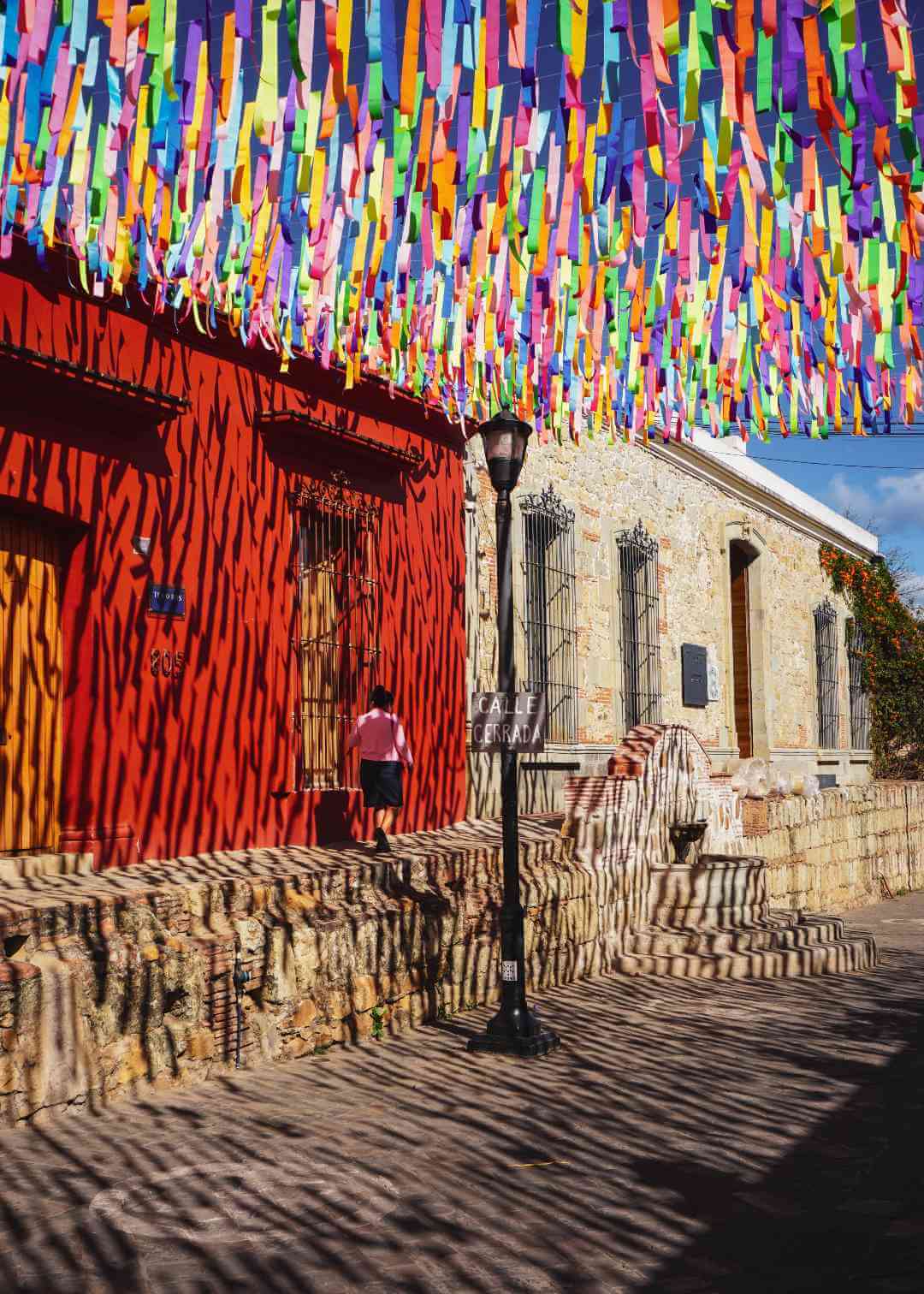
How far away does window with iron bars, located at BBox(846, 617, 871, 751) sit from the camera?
841 inches

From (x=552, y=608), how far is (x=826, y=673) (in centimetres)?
942

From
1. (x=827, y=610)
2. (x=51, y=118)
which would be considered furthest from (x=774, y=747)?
(x=51, y=118)

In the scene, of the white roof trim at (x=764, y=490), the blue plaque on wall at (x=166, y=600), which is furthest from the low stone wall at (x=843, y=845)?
the blue plaque on wall at (x=166, y=600)

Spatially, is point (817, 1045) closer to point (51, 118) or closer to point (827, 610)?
point (51, 118)

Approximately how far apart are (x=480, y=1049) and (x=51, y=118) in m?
5.00

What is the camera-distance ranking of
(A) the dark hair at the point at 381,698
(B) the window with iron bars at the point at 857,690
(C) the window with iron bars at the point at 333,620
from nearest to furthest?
(A) the dark hair at the point at 381,698 < (C) the window with iron bars at the point at 333,620 < (B) the window with iron bars at the point at 857,690

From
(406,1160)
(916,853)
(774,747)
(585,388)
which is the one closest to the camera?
(406,1160)

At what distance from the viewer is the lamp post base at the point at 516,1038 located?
6.87 metres

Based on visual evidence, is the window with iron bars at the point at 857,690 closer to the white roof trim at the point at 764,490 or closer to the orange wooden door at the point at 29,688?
the white roof trim at the point at 764,490

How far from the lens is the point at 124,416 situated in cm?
805

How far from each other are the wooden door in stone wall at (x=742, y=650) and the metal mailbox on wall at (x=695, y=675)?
224 cm

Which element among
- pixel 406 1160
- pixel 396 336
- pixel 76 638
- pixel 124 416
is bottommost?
pixel 406 1160

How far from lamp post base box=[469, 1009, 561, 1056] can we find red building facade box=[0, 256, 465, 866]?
252 centimetres

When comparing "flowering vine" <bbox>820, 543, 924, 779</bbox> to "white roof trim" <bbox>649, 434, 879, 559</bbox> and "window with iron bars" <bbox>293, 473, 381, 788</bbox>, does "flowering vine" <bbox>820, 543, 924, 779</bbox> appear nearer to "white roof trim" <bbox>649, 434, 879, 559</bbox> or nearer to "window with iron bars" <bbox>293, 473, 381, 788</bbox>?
"white roof trim" <bbox>649, 434, 879, 559</bbox>
